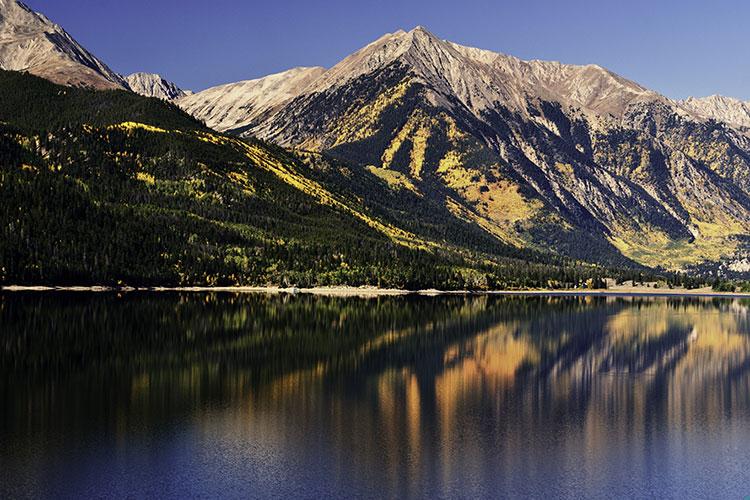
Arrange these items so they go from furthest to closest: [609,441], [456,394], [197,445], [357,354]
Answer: [357,354] < [456,394] < [609,441] < [197,445]

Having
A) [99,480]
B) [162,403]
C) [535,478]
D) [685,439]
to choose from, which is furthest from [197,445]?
[685,439]

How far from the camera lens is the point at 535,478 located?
244 ft

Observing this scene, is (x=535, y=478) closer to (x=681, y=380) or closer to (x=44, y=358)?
(x=681, y=380)

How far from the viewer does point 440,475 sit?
2936 inches

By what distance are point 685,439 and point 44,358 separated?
85875 millimetres

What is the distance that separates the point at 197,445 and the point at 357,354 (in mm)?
71157

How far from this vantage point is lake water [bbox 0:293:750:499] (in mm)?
72750

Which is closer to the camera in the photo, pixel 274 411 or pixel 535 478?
pixel 535 478

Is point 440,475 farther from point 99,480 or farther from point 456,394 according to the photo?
point 456,394

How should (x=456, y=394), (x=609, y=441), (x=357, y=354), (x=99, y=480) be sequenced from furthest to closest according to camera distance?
(x=357, y=354)
(x=456, y=394)
(x=609, y=441)
(x=99, y=480)

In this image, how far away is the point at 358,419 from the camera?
96062 mm

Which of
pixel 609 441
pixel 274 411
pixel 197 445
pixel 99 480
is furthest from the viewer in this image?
pixel 274 411

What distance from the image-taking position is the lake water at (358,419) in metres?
72.8

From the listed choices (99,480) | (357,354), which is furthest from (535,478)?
(357,354)
